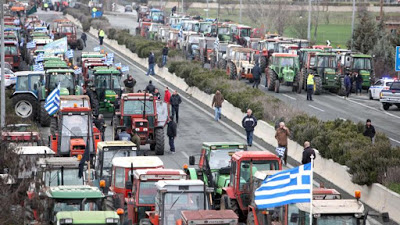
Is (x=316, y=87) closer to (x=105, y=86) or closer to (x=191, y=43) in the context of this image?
(x=105, y=86)

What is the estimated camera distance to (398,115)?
45.5 metres

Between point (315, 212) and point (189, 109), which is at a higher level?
point (315, 212)

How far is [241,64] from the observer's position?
187 feet

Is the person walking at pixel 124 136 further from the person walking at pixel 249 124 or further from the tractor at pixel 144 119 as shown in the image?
the person walking at pixel 249 124

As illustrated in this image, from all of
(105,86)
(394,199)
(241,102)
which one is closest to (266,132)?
(241,102)

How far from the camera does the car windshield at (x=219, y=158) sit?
24.4 meters

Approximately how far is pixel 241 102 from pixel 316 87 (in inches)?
452

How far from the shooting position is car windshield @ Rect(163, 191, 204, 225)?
1914 centimetres

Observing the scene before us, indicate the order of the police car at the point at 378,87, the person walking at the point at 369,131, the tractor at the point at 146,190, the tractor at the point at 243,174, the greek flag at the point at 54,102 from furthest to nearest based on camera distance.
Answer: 1. the police car at the point at 378,87
2. the greek flag at the point at 54,102
3. the person walking at the point at 369,131
4. the tractor at the point at 243,174
5. the tractor at the point at 146,190

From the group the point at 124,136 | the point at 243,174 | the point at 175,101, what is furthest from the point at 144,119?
the point at 243,174

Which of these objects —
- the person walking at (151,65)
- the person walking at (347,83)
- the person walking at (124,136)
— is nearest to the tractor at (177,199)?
the person walking at (124,136)

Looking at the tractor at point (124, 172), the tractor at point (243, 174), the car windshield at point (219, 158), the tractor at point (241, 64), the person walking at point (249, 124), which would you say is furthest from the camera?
the tractor at point (241, 64)

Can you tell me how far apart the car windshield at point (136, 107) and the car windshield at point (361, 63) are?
23.5m

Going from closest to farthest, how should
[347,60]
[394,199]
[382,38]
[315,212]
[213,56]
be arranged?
[315,212], [394,199], [347,60], [213,56], [382,38]
